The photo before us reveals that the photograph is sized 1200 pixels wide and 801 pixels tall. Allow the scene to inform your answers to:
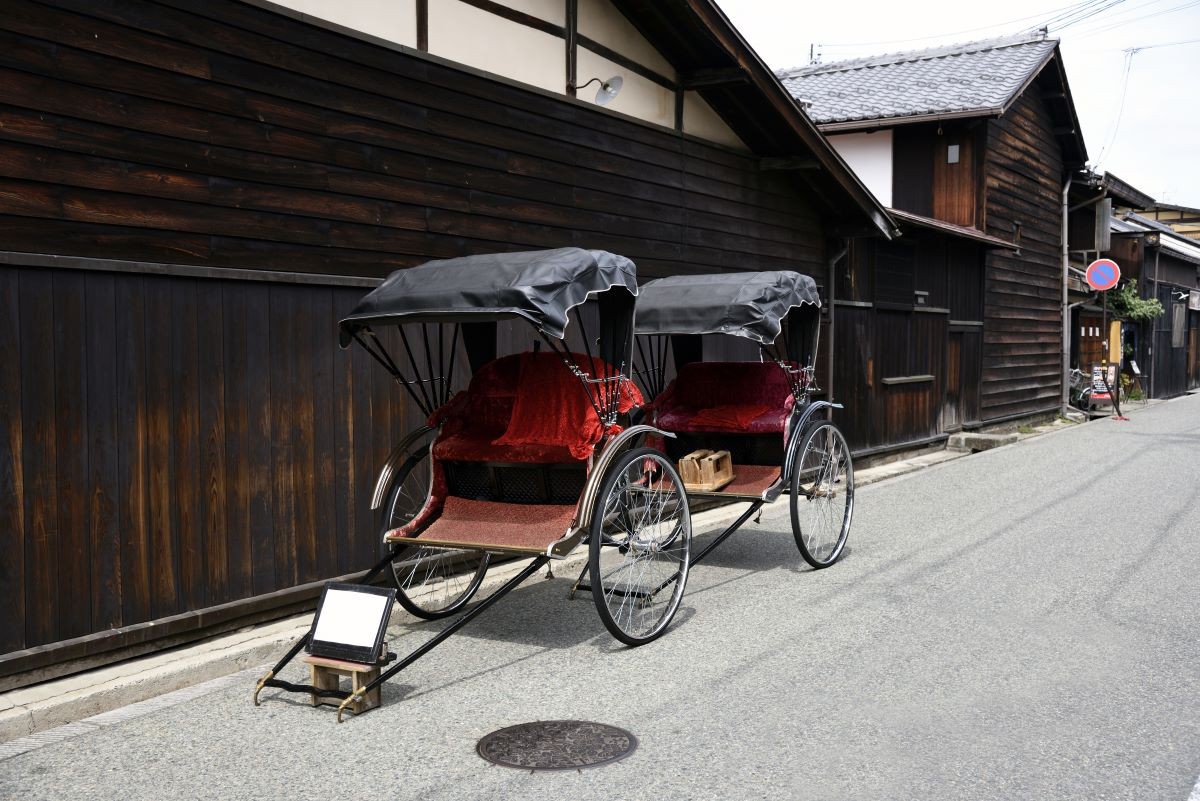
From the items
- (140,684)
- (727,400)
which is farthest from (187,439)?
(727,400)

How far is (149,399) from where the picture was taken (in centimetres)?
540

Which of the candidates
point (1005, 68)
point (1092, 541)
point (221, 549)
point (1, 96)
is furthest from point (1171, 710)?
point (1005, 68)

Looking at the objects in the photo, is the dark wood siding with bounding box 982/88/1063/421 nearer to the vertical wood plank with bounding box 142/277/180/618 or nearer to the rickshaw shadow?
the rickshaw shadow

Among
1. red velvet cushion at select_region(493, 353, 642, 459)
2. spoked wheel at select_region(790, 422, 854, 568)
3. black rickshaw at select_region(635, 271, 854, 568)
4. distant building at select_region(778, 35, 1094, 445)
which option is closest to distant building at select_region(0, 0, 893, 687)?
red velvet cushion at select_region(493, 353, 642, 459)

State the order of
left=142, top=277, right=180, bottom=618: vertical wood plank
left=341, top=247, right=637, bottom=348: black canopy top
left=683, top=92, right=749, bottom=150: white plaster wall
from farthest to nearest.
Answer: left=683, top=92, right=749, bottom=150: white plaster wall < left=142, top=277, right=180, bottom=618: vertical wood plank < left=341, top=247, right=637, bottom=348: black canopy top

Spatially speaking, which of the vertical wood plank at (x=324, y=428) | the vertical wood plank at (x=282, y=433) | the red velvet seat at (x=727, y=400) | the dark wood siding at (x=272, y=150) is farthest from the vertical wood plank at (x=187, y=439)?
the red velvet seat at (x=727, y=400)

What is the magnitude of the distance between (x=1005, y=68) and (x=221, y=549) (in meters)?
18.2

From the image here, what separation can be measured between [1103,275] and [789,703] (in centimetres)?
2086

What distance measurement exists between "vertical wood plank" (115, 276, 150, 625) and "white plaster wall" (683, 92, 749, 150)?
6.21m

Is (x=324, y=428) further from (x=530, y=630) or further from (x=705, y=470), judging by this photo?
(x=705, y=470)

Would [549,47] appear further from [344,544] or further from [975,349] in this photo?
[975,349]

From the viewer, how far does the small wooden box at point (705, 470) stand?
741 cm

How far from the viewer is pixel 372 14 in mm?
6664

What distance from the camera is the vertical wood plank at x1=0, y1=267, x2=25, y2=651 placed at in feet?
15.5
